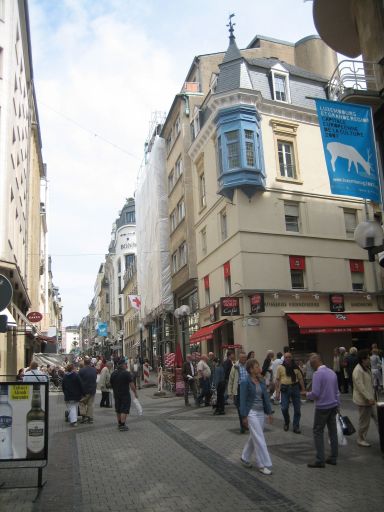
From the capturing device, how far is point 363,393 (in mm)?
9461

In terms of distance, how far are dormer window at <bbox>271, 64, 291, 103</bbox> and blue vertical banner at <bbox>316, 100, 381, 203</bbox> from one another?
16.3 meters

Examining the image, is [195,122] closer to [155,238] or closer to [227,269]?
[155,238]

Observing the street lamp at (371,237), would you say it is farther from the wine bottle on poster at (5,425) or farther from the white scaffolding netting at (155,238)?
the white scaffolding netting at (155,238)

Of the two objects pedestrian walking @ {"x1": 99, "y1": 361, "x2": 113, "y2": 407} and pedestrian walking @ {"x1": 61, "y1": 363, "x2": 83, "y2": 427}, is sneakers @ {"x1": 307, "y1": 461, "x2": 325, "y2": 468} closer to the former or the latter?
pedestrian walking @ {"x1": 61, "y1": 363, "x2": 83, "y2": 427}

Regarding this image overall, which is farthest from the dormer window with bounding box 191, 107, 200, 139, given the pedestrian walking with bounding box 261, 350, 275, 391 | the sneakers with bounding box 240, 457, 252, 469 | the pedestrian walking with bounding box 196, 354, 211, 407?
the sneakers with bounding box 240, 457, 252, 469

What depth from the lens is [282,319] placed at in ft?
77.9

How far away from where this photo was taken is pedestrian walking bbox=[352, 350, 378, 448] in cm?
948

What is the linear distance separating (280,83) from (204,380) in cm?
1724

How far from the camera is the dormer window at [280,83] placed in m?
27.1

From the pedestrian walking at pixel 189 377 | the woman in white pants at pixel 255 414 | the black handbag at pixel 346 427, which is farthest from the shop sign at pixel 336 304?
the woman in white pants at pixel 255 414

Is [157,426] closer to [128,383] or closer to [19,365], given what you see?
[128,383]

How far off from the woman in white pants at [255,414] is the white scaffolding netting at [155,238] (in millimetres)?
26675

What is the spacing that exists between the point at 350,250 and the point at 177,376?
11.6 metres

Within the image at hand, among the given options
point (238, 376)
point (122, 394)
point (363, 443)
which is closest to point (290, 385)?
point (238, 376)
